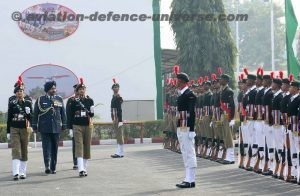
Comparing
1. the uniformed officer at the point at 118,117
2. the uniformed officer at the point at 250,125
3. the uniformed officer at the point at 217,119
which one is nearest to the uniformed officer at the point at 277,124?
the uniformed officer at the point at 250,125

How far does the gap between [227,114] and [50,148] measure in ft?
15.0

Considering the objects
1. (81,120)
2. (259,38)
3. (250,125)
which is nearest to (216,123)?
(250,125)

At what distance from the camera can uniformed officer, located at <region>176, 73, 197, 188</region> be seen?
14.8m

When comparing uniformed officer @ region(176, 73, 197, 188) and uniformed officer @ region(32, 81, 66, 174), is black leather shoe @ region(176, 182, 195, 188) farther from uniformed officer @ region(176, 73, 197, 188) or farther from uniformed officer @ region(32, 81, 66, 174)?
uniformed officer @ region(32, 81, 66, 174)

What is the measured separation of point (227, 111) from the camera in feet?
64.7

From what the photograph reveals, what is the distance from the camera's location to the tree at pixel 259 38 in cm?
11344

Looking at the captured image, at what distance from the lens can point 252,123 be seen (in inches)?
682

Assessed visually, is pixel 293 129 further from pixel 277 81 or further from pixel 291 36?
pixel 291 36

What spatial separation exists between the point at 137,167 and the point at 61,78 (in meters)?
19.1

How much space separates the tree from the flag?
79369mm

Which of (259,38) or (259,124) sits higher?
(259,38)

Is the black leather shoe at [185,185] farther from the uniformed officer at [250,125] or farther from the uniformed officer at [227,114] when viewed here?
the uniformed officer at [227,114]

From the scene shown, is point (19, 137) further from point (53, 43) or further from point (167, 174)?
point (53, 43)

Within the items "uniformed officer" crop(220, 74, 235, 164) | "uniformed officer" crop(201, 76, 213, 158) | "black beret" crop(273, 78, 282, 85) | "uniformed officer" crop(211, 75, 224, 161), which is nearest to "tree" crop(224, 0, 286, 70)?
"uniformed officer" crop(201, 76, 213, 158)
